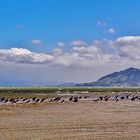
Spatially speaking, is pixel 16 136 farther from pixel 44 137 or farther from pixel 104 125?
pixel 104 125

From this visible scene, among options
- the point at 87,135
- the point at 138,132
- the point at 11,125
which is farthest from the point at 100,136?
the point at 11,125

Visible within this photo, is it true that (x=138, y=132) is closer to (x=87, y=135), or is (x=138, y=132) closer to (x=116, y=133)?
(x=116, y=133)

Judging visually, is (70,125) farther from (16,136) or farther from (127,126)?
(16,136)

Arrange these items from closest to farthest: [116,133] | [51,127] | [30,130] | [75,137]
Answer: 1. [75,137]
2. [116,133]
3. [30,130]
4. [51,127]

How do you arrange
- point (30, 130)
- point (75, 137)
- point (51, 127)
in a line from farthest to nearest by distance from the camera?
1. point (51, 127)
2. point (30, 130)
3. point (75, 137)

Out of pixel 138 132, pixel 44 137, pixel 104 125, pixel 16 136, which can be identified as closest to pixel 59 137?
pixel 44 137

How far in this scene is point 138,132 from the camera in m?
23.8

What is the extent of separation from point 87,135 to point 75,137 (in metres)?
0.96

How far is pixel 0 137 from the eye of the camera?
2236 centimetres

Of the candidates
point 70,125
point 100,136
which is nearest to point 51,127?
point 70,125

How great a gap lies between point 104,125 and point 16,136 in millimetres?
7134

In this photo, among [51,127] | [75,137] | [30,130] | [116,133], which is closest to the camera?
[75,137]

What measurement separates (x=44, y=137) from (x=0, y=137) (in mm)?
2200

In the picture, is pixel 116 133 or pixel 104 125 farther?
pixel 104 125
